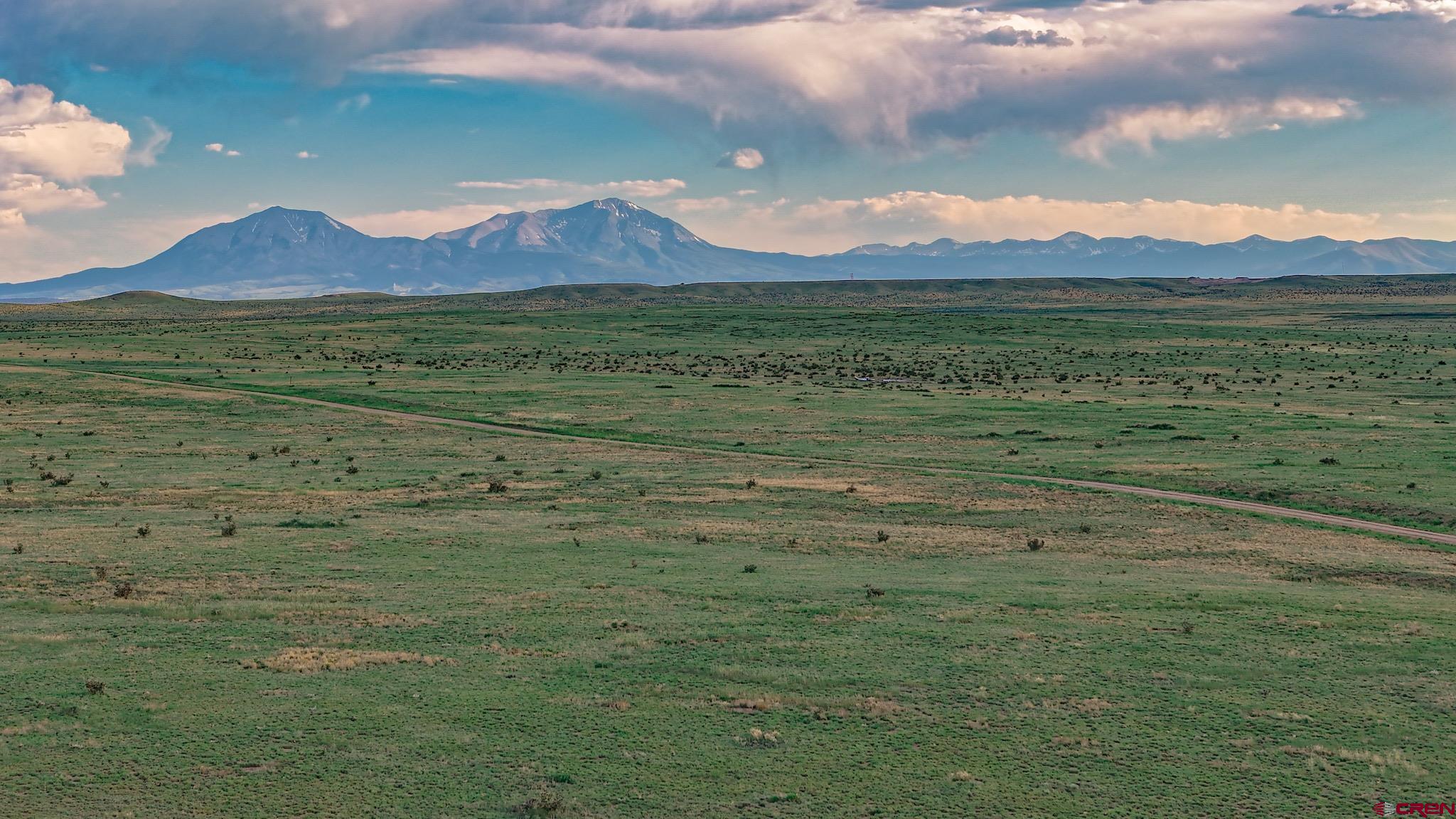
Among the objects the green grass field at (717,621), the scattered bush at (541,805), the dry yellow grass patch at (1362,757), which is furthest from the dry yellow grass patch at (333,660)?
the dry yellow grass patch at (1362,757)

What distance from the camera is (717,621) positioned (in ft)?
86.9

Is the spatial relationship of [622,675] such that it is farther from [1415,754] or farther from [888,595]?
[1415,754]

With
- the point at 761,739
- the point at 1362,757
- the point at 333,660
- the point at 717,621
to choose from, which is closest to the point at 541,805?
the point at 761,739

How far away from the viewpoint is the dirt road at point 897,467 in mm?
41031

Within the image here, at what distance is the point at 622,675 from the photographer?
22516 millimetres

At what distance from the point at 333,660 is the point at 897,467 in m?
36.1

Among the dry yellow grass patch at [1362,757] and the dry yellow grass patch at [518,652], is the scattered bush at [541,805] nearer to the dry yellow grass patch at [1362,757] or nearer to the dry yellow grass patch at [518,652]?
the dry yellow grass patch at [518,652]

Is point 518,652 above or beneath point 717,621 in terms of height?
above

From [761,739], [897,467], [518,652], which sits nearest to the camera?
[761,739]

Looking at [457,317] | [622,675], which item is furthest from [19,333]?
[622,675]

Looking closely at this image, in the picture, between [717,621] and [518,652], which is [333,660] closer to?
[518,652]

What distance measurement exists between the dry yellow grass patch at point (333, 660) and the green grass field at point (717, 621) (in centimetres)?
12

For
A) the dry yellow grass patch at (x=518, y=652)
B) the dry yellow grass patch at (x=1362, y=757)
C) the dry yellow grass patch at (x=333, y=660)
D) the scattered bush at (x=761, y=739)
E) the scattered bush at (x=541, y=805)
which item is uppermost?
the dry yellow grass patch at (x=333, y=660)

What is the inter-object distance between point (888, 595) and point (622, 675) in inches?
363
